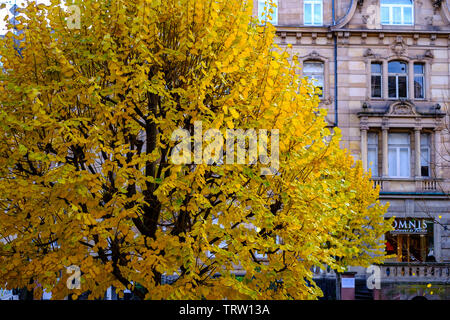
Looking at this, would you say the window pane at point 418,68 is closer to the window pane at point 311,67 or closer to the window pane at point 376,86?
the window pane at point 376,86

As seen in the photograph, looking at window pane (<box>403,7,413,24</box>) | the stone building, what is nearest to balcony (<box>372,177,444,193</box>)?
the stone building

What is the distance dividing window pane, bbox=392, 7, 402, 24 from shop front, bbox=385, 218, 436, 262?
11.6 m

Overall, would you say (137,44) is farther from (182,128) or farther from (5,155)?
(5,155)

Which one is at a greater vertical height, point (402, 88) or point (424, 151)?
point (402, 88)

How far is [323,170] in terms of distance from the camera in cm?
927

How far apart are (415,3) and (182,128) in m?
23.9

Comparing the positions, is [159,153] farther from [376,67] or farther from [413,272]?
[376,67]

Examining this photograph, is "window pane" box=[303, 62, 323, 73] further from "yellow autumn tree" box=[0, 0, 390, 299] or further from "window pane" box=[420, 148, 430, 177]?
"yellow autumn tree" box=[0, 0, 390, 299]

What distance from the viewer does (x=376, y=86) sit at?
2767cm

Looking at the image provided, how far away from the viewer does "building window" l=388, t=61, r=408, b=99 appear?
27.6 metres

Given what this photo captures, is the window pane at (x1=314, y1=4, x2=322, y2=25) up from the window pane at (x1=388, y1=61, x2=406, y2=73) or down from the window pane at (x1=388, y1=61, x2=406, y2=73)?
up

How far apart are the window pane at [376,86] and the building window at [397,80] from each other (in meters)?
0.58

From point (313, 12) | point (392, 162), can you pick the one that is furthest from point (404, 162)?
point (313, 12)

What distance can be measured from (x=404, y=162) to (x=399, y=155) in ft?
1.63
